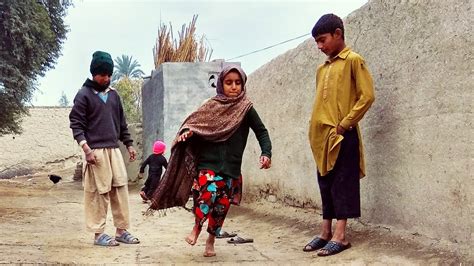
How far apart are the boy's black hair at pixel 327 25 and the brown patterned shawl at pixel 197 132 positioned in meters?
0.59

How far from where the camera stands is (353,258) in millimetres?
3283

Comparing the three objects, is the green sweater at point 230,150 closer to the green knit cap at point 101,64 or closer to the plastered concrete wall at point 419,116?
the plastered concrete wall at point 419,116

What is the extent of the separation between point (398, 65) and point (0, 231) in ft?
11.9

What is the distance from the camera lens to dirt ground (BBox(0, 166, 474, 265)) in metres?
3.21

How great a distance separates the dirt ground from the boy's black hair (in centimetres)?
139

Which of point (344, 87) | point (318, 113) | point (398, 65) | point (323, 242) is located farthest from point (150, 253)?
point (398, 65)

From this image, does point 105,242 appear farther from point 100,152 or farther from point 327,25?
point 327,25

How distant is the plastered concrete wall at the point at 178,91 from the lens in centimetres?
964

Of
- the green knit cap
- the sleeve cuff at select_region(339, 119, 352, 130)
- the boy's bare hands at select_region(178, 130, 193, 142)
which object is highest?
the green knit cap

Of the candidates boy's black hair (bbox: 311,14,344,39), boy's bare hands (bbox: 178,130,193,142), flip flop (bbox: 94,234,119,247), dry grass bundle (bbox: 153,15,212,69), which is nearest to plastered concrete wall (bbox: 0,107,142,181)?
dry grass bundle (bbox: 153,15,212,69)

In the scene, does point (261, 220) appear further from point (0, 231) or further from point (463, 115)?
point (463, 115)

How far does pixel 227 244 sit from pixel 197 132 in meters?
1.13

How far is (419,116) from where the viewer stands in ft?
10.6

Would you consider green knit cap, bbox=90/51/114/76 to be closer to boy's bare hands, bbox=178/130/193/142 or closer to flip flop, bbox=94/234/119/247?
boy's bare hands, bbox=178/130/193/142
